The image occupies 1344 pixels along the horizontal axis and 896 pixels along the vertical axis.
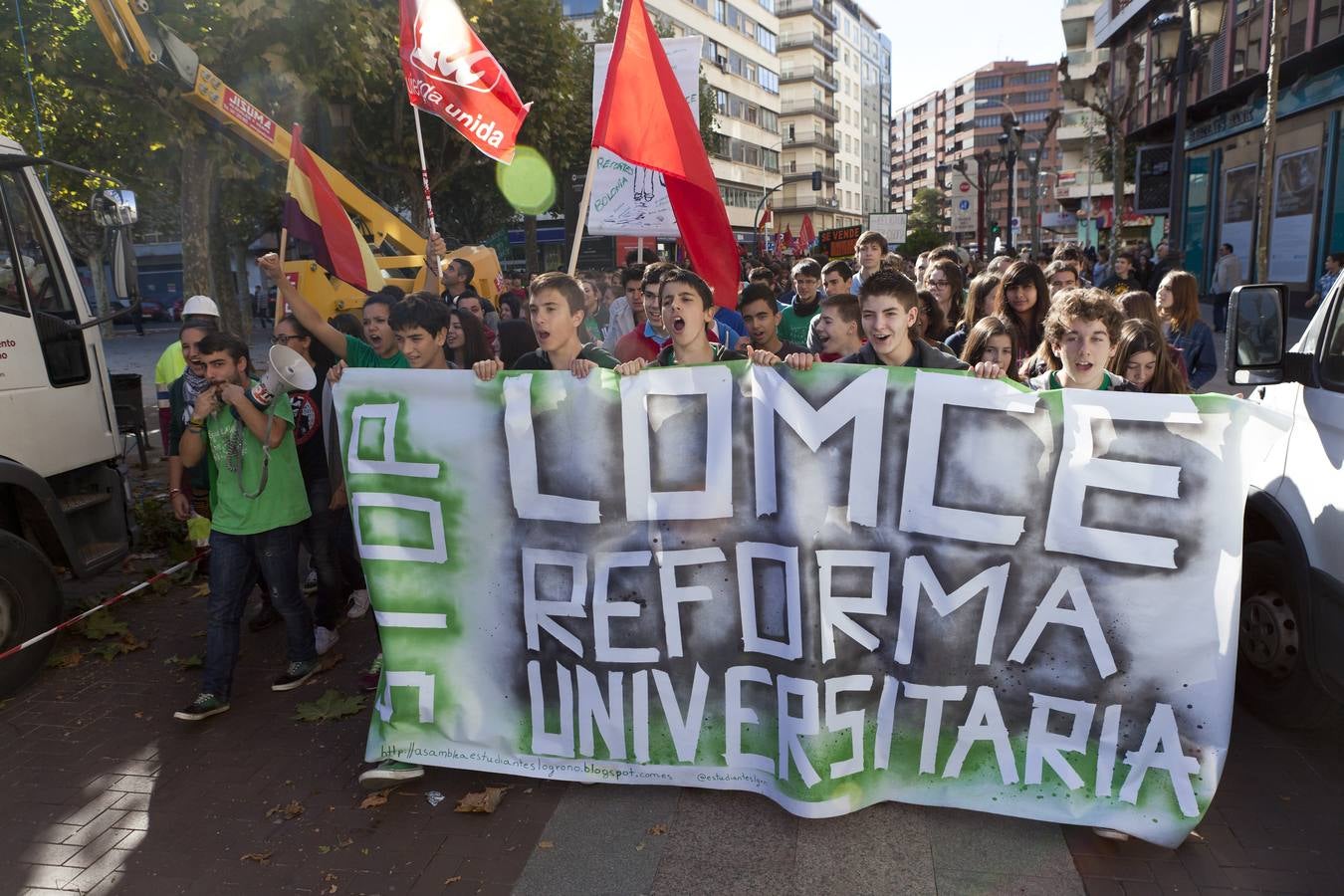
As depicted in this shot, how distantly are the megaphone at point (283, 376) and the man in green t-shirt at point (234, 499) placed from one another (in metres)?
0.06

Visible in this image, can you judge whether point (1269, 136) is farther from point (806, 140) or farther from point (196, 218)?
point (806, 140)

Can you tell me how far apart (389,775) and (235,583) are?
1420 mm

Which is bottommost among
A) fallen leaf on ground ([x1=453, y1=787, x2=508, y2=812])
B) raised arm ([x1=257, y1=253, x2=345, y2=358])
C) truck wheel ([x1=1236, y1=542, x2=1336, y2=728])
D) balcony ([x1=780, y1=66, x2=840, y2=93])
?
fallen leaf on ground ([x1=453, y1=787, x2=508, y2=812])

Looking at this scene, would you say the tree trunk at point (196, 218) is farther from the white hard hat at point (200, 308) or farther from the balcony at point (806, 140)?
the balcony at point (806, 140)

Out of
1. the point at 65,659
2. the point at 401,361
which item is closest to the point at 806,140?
the point at 401,361

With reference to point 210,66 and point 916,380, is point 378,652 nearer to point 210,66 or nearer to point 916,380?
point 916,380

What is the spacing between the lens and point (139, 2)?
9.90m

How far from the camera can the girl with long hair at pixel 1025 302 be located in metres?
6.38

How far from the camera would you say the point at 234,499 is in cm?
479

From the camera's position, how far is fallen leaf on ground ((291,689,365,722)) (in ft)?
15.5

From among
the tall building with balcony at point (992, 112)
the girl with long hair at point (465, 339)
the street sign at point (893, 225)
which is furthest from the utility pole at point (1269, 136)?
the tall building with balcony at point (992, 112)

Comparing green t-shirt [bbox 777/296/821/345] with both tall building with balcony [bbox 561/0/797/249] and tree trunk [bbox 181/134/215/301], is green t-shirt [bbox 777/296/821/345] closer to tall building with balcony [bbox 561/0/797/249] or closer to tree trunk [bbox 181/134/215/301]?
tree trunk [bbox 181/134/215/301]

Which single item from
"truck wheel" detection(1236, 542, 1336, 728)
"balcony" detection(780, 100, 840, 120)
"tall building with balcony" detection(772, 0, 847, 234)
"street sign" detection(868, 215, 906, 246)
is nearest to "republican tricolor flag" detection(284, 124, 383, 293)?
"truck wheel" detection(1236, 542, 1336, 728)

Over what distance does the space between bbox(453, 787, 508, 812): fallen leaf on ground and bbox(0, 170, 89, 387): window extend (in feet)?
11.5
